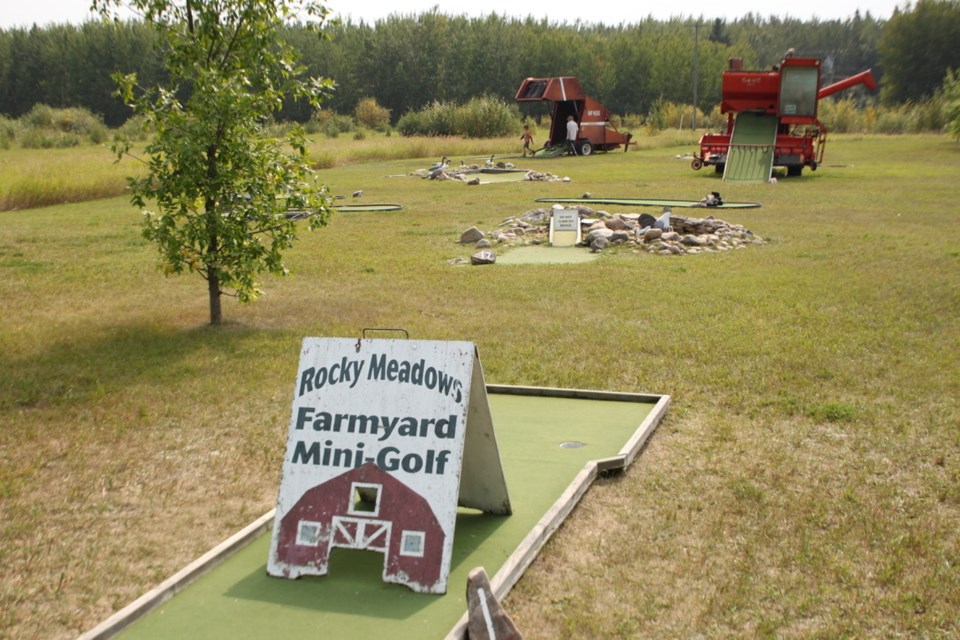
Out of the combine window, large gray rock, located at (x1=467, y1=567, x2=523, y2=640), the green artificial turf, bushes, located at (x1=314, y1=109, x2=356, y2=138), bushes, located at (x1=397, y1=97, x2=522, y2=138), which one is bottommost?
bushes, located at (x1=314, y1=109, x2=356, y2=138)

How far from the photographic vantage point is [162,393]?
7711 millimetres

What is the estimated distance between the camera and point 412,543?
4.29 meters

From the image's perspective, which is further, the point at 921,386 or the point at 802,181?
the point at 802,181

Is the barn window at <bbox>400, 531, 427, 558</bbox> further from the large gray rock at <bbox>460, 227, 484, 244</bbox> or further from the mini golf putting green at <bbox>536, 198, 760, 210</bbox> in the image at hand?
the mini golf putting green at <bbox>536, 198, 760, 210</bbox>

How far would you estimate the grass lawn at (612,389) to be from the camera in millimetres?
4395

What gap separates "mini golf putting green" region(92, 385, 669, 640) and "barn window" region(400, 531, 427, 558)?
0.50 ft

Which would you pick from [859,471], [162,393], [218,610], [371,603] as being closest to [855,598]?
A: [859,471]

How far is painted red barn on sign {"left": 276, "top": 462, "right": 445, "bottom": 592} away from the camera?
425 cm

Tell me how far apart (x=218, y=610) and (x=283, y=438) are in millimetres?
2502

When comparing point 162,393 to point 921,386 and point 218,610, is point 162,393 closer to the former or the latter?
point 218,610

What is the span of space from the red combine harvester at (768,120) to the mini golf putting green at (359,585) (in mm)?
23775

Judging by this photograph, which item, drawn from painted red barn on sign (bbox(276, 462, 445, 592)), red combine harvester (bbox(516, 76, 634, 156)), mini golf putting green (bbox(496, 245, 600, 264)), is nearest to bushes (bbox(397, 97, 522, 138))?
red combine harvester (bbox(516, 76, 634, 156))

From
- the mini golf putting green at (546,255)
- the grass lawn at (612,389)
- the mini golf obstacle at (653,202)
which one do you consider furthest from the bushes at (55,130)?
the mini golf putting green at (546,255)

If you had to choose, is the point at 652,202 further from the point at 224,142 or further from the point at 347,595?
the point at 347,595
